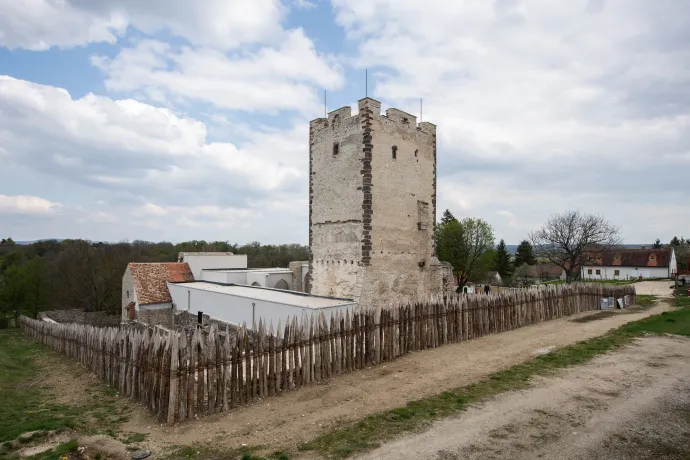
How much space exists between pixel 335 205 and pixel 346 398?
10.5m

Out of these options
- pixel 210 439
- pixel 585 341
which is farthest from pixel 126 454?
pixel 585 341

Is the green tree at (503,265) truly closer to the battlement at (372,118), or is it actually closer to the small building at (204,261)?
the small building at (204,261)

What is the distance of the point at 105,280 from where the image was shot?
36.5 metres

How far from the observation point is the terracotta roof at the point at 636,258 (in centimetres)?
5478

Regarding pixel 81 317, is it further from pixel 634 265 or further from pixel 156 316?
pixel 634 265

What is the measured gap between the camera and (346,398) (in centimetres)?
807

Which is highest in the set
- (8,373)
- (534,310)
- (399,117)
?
(399,117)

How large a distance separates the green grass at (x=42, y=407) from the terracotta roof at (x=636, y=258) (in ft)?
192

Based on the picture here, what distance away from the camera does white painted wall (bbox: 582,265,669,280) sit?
54469 mm

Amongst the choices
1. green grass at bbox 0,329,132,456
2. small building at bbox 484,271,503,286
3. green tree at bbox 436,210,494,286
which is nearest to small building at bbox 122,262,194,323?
green grass at bbox 0,329,132,456

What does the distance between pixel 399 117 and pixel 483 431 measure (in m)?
14.3

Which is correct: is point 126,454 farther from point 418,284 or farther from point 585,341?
point 418,284

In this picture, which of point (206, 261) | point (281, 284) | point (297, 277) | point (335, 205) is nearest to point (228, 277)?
point (281, 284)

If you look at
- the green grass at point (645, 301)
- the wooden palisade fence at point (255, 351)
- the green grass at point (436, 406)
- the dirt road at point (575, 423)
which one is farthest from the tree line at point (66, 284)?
the green grass at point (645, 301)
